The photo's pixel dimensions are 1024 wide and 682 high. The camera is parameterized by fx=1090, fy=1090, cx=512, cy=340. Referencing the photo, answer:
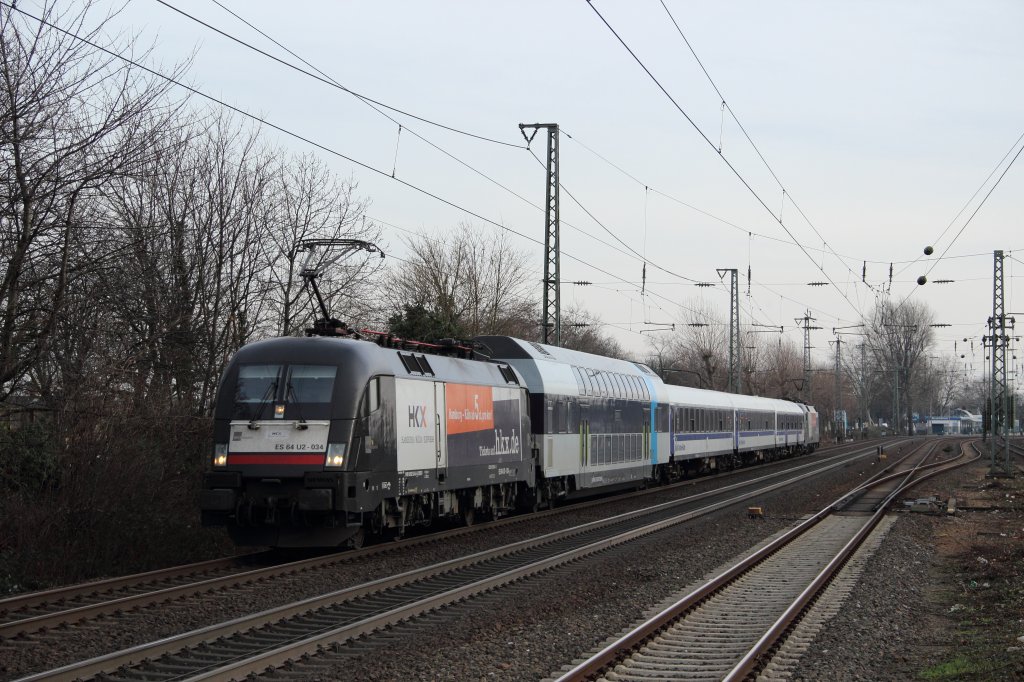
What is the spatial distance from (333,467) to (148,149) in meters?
5.72

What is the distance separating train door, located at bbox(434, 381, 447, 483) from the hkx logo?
0.45 m

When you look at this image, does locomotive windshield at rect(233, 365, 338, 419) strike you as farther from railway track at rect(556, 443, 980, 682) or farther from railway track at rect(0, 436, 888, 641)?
railway track at rect(556, 443, 980, 682)

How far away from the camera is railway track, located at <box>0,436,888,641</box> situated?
10.0 m

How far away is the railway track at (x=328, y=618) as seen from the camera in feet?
27.5

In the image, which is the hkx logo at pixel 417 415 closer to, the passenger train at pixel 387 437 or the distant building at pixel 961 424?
the passenger train at pixel 387 437

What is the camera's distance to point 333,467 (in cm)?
1434

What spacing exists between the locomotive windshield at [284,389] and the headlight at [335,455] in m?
0.48

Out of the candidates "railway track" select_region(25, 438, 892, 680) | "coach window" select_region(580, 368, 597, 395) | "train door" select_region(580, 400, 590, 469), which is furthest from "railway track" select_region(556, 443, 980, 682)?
"coach window" select_region(580, 368, 597, 395)

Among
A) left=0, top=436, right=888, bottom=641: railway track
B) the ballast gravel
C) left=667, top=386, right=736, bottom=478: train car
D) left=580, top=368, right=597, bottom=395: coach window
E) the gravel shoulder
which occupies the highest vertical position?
left=580, top=368, right=597, bottom=395: coach window

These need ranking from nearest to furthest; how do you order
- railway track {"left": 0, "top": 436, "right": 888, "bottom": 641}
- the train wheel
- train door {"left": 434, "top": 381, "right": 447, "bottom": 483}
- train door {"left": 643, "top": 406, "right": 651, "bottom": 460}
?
railway track {"left": 0, "top": 436, "right": 888, "bottom": 641}, the train wheel, train door {"left": 434, "top": 381, "right": 447, "bottom": 483}, train door {"left": 643, "top": 406, "right": 651, "bottom": 460}

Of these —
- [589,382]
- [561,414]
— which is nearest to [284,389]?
[561,414]

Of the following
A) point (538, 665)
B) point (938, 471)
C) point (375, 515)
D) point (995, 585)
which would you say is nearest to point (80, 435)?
point (375, 515)

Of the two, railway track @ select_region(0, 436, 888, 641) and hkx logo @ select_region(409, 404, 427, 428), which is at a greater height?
hkx logo @ select_region(409, 404, 427, 428)

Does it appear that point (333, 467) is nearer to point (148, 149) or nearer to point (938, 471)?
point (148, 149)
